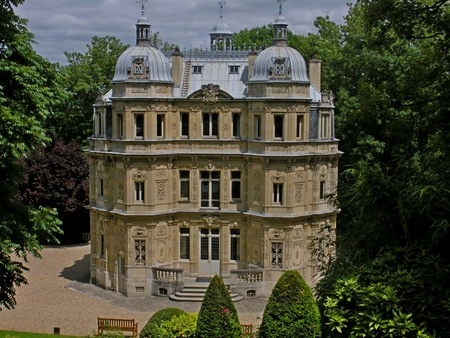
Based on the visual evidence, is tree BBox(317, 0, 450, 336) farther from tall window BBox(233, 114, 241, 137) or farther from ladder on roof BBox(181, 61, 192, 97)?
ladder on roof BBox(181, 61, 192, 97)

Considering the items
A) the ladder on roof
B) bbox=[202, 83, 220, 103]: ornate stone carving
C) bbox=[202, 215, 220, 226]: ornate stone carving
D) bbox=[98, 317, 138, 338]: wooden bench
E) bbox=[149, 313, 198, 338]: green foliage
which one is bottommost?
bbox=[98, 317, 138, 338]: wooden bench

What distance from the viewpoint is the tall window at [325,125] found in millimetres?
36281

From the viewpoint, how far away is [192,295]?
112 feet

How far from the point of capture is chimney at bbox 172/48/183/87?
121ft

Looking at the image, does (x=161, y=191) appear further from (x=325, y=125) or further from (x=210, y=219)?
(x=325, y=125)

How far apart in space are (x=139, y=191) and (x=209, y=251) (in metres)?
5.38

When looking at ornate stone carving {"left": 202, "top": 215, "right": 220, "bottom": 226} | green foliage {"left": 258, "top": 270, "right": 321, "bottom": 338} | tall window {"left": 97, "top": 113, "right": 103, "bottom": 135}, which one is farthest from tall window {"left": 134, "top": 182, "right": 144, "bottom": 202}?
green foliage {"left": 258, "top": 270, "right": 321, "bottom": 338}

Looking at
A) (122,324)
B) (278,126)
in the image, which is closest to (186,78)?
(278,126)

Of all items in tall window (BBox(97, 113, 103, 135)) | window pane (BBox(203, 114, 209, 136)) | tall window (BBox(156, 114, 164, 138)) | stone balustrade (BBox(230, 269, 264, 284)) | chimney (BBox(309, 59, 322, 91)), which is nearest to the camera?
stone balustrade (BBox(230, 269, 264, 284))

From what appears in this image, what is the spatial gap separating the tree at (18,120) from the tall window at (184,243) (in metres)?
15.3

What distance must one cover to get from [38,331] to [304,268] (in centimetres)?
1459

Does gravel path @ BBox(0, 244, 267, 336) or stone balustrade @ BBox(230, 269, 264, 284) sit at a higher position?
stone balustrade @ BBox(230, 269, 264, 284)

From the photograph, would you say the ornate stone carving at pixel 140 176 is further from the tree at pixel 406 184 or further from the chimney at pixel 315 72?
the tree at pixel 406 184

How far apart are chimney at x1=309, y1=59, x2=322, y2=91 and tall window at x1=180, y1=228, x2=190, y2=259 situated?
39.4ft
